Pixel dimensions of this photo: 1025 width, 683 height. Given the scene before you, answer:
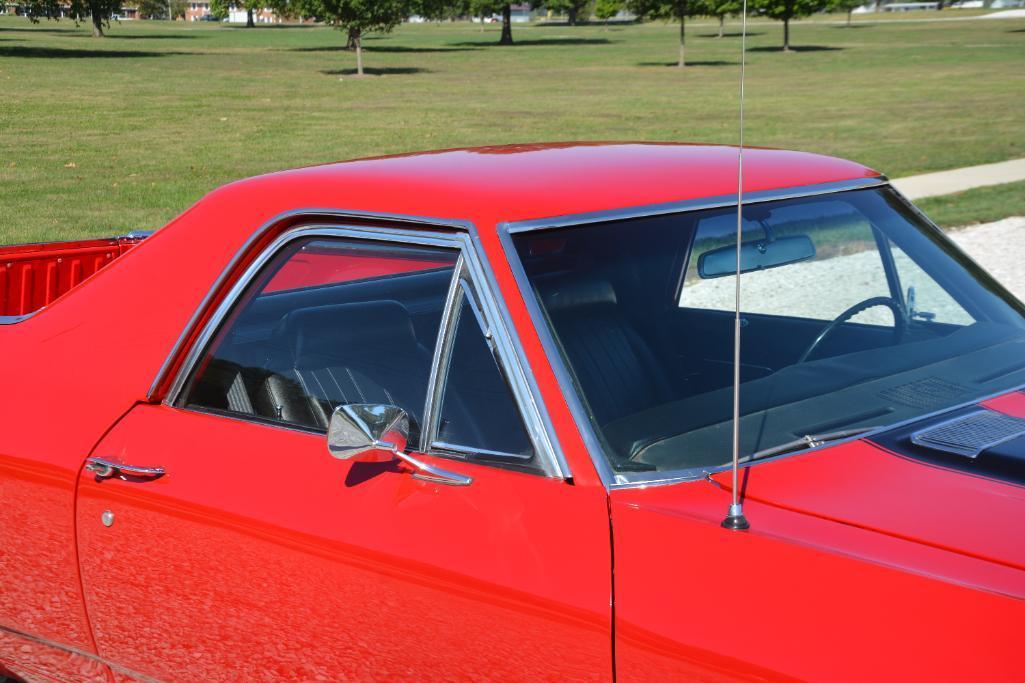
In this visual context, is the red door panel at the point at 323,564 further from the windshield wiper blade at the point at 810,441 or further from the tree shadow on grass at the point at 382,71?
the tree shadow on grass at the point at 382,71

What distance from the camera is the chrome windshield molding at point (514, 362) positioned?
208 centimetres

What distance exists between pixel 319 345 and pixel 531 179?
0.61 meters

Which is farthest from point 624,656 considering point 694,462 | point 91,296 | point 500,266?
point 91,296

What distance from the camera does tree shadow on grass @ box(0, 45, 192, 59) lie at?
45.6 metres

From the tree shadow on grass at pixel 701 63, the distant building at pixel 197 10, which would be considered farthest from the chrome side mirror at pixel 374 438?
the distant building at pixel 197 10

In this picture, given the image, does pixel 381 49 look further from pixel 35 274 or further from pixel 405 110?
pixel 35 274

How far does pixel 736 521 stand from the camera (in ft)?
6.06

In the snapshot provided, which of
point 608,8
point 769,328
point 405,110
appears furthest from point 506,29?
point 769,328

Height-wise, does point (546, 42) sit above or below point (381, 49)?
above

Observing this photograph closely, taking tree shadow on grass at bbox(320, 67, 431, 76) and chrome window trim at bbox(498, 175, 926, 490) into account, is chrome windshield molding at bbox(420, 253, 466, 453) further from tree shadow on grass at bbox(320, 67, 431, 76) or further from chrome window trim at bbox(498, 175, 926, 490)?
tree shadow on grass at bbox(320, 67, 431, 76)

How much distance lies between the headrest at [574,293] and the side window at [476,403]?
15 centimetres

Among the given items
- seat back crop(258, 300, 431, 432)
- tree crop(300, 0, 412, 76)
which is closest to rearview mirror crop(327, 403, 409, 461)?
seat back crop(258, 300, 431, 432)

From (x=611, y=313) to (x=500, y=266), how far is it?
0.39 m

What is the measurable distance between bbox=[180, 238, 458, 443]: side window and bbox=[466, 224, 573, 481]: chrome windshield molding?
11 centimetres
